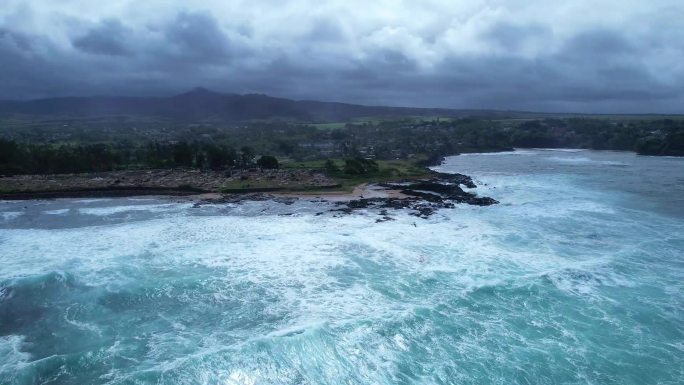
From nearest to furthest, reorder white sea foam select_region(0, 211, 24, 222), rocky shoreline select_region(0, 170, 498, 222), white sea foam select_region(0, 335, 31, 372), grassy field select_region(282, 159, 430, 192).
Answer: white sea foam select_region(0, 335, 31, 372)
white sea foam select_region(0, 211, 24, 222)
rocky shoreline select_region(0, 170, 498, 222)
grassy field select_region(282, 159, 430, 192)

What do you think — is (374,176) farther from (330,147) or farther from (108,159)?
(330,147)

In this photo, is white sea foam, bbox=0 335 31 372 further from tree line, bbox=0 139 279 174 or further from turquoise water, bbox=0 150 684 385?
tree line, bbox=0 139 279 174

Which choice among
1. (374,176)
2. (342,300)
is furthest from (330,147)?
(342,300)

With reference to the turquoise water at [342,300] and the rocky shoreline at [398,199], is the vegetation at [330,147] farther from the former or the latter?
the turquoise water at [342,300]

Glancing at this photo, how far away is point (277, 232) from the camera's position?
88.5 feet

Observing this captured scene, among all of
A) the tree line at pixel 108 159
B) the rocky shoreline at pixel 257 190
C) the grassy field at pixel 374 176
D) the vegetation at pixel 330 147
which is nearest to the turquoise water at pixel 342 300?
the rocky shoreline at pixel 257 190

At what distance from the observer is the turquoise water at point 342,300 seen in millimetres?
12461

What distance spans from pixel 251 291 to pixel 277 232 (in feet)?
31.1

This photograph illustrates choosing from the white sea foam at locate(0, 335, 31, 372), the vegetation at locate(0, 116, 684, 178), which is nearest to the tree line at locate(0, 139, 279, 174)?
the vegetation at locate(0, 116, 684, 178)

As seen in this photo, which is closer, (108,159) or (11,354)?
(11,354)

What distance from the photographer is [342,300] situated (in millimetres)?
16781

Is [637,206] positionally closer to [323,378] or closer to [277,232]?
[277,232]

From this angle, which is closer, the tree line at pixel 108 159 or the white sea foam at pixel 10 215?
the white sea foam at pixel 10 215

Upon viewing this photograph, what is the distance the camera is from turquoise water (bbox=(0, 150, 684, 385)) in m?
12.5
